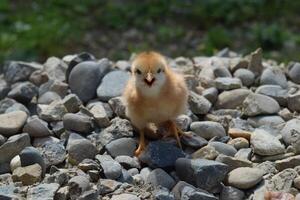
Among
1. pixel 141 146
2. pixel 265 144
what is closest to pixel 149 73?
pixel 141 146

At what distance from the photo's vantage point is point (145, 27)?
293 inches

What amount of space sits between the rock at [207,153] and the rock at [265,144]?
0.23 m

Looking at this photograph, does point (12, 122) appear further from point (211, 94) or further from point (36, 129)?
point (211, 94)

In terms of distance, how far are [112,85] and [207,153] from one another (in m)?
0.94

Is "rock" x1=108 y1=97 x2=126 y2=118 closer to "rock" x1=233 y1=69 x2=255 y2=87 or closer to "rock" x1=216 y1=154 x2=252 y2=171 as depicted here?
"rock" x1=216 y1=154 x2=252 y2=171

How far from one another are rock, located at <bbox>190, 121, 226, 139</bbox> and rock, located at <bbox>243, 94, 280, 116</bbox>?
0.27m

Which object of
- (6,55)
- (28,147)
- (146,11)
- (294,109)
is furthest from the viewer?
(146,11)

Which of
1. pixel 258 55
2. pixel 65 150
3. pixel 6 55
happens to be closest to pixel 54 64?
pixel 65 150

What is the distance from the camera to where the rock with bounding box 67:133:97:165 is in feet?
11.3

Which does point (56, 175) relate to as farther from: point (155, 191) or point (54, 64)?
point (54, 64)

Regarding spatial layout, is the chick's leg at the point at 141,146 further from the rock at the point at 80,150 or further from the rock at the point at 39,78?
the rock at the point at 39,78

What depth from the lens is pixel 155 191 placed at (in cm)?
314

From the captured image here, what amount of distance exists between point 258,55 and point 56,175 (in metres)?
1.70

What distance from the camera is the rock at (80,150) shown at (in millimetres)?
3439
